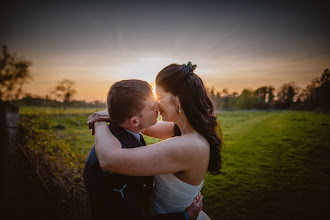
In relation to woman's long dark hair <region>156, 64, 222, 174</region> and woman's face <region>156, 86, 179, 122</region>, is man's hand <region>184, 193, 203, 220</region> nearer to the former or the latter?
woman's long dark hair <region>156, 64, 222, 174</region>

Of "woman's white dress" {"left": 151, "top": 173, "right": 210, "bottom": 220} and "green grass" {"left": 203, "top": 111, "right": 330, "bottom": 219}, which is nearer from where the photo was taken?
"woman's white dress" {"left": 151, "top": 173, "right": 210, "bottom": 220}

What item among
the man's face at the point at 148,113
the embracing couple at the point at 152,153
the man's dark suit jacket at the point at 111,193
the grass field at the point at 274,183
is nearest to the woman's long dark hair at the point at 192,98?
the embracing couple at the point at 152,153

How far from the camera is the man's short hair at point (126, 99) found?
208 cm

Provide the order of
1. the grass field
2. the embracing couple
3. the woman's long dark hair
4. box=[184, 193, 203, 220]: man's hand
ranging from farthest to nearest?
the grass field → the woman's long dark hair → box=[184, 193, 203, 220]: man's hand → the embracing couple

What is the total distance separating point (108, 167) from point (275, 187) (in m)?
6.08

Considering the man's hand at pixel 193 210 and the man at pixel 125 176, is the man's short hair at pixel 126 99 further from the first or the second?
the man's hand at pixel 193 210

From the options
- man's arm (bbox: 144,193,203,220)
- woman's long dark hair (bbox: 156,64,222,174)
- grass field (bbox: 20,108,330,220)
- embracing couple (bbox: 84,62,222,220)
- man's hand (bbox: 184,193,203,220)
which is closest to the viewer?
embracing couple (bbox: 84,62,222,220)

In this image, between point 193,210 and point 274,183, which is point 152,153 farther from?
point 274,183

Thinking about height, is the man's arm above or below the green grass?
above

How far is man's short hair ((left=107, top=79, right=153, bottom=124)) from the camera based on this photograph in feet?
6.82

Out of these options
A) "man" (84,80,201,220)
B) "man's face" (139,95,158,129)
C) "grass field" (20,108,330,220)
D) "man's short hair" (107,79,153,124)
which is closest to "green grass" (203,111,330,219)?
"grass field" (20,108,330,220)

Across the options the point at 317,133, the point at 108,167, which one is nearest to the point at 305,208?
the point at 108,167

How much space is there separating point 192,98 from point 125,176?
1384 millimetres

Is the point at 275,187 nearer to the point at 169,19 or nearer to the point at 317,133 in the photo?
the point at 317,133
